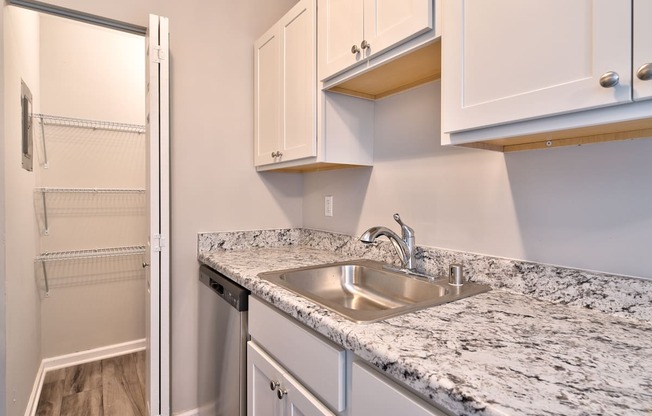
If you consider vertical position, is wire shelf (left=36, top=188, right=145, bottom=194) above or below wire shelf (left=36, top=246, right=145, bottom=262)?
above

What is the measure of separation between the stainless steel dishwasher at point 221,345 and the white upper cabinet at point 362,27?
100cm

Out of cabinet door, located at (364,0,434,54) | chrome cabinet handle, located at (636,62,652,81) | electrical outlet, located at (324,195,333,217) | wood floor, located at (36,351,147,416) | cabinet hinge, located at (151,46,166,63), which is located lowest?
wood floor, located at (36,351,147,416)

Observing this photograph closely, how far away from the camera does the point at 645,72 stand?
585mm

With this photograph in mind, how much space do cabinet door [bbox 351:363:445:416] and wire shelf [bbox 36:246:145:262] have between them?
8.47 ft

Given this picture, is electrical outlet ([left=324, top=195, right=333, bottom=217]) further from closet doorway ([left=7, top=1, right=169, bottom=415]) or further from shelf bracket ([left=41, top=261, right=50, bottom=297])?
shelf bracket ([left=41, top=261, right=50, bottom=297])

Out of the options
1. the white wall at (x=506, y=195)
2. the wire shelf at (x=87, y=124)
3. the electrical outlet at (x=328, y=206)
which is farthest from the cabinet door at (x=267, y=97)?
the wire shelf at (x=87, y=124)

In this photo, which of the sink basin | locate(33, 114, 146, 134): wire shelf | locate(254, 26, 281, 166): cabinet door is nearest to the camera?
the sink basin

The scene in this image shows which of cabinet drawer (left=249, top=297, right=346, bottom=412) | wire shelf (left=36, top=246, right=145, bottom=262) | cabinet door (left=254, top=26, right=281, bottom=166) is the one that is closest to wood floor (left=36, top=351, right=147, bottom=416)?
wire shelf (left=36, top=246, right=145, bottom=262)

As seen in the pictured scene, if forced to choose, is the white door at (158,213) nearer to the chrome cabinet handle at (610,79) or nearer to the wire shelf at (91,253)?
the wire shelf at (91,253)

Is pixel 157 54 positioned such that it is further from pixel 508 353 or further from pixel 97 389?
pixel 97 389

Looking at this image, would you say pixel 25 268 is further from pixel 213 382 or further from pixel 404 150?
pixel 404 150

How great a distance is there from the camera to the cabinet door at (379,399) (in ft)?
1.99

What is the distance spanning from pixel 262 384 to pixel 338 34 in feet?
4.44

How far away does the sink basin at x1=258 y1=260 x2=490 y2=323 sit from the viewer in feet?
3.77
